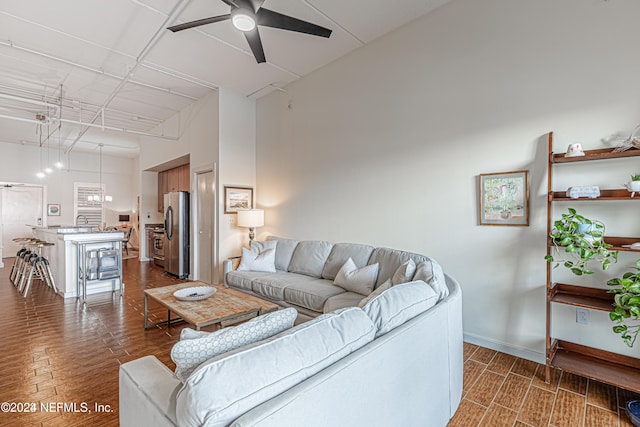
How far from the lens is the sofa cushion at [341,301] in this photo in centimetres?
272

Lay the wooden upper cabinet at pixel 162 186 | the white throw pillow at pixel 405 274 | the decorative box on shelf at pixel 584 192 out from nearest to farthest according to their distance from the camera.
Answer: the decorative box on shelf at pixel 584 192 < the white throw pillow at pixel 405 274 < the wooden upper cabinet at pixel 162 186

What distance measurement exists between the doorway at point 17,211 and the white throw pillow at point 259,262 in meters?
7.60

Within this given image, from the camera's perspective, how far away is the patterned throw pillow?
1.01 meters

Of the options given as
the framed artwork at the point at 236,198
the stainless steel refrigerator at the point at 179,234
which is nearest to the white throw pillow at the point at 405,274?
the framed artwork at the point at 236,198

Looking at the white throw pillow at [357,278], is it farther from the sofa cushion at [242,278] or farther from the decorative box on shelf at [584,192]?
the decorative box on shelf at [584,192]

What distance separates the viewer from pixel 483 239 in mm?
2814

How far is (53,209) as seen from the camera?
8.48m

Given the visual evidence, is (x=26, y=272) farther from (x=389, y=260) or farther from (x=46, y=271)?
(x=389, y=260)

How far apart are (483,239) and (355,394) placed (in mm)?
2318

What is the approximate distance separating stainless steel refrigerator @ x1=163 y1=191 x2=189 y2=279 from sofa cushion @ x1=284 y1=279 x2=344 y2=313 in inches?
142

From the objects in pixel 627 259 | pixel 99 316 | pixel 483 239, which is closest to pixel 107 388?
pixel 99 316

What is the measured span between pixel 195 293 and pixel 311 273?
55.3 inches

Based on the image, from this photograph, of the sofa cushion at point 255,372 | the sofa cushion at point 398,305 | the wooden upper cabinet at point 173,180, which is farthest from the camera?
the wooden upper cabinet at point 173,180

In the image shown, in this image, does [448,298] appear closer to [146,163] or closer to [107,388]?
[107,388]
